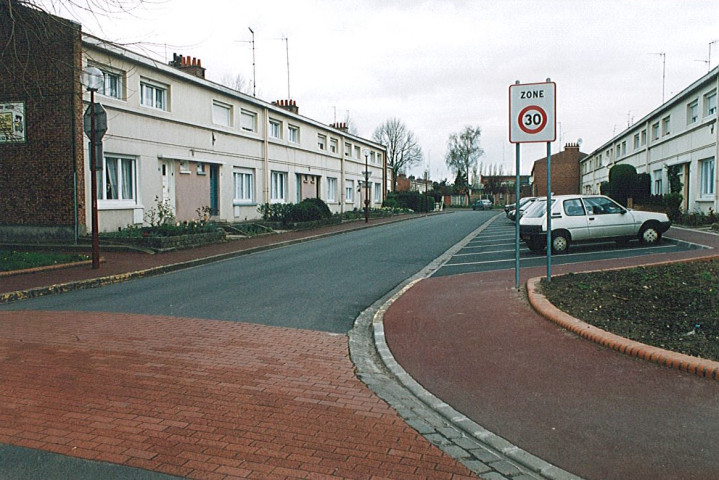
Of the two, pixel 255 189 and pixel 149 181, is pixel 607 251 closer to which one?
pixel 149 181

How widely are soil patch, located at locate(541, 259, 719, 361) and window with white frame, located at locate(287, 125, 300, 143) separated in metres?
25.9

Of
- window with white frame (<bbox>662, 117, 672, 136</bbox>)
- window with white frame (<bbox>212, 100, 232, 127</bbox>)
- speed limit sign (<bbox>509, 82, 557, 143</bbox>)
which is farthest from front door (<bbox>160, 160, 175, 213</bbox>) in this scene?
window with white frame (<bbox>662, 117, 672, 136</bbox>)

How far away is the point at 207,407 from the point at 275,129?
28.9 m

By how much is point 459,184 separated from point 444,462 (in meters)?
96.2

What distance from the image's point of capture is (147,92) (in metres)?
21.3

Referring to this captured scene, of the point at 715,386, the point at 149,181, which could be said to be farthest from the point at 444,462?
the point at 149,181

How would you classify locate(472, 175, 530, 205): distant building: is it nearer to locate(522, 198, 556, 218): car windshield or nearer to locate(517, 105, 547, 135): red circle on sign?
locate(522, 198, 556, 218): car windshield

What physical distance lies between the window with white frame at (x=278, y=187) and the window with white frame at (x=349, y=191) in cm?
1226

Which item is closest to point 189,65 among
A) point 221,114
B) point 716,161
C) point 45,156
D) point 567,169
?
point 221,114

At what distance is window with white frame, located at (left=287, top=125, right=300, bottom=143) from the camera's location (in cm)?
3375

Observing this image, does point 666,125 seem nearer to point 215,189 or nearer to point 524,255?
point 524,255

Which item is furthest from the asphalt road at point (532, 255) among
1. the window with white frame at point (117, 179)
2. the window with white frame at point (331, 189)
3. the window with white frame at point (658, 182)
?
the window with white frame at point (331, 189)

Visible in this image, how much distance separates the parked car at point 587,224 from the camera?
604 inches

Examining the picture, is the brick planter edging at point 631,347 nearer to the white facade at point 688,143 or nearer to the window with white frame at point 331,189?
the white facade at point 688,143
